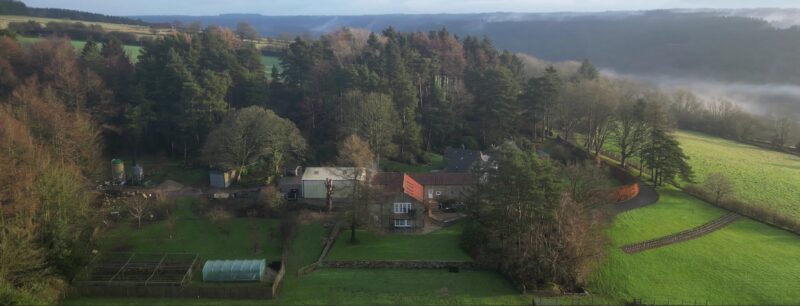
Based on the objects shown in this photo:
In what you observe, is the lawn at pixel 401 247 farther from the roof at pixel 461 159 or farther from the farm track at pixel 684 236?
the roof at pixel 461 159

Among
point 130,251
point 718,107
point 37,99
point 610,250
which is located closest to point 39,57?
point 37,99

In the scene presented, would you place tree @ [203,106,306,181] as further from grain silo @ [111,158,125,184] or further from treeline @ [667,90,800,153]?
treeline @ [667,90,800,153]

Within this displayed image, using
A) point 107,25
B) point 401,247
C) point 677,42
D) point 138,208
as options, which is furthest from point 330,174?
point 677,42

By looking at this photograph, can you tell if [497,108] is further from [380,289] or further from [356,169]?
[380,289]

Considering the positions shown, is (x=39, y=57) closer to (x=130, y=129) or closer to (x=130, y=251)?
(x=130, y=129)

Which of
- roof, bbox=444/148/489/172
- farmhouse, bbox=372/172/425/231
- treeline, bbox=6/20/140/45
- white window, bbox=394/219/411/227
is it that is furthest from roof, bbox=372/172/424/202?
treeline, bbox=6/20/140/45
